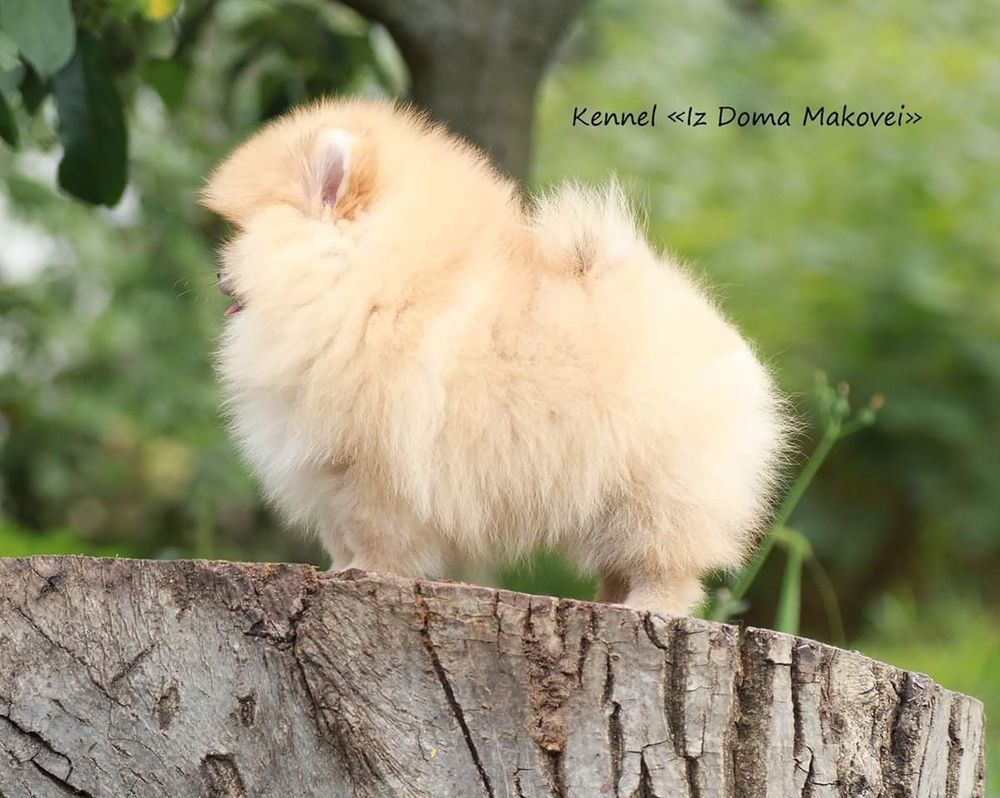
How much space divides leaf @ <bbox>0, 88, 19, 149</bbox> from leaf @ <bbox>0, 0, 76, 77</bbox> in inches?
16.6

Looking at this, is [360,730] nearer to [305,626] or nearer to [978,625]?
[305,626]

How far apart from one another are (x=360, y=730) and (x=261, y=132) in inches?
50.6

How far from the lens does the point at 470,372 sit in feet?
7.96

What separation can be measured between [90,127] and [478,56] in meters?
1.07

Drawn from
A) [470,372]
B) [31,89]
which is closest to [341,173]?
[470,372]

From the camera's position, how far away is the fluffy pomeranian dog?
244cm

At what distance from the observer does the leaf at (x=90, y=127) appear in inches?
122

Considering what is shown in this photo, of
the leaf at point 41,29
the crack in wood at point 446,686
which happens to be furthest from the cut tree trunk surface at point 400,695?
the leaf at point 41,29

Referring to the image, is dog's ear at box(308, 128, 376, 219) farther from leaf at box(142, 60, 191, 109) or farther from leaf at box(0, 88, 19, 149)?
leaf at box(142, 60, 191, 109)

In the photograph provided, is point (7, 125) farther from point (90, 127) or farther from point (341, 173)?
point (341, 173)

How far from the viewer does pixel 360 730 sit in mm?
2150

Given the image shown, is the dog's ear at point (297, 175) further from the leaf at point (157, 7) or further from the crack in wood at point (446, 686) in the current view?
the crack in wood at point (446, 686)

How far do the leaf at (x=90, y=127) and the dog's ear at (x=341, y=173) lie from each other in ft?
2.66

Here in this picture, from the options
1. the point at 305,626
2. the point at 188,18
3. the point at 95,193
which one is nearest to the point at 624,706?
the point at 305,626
